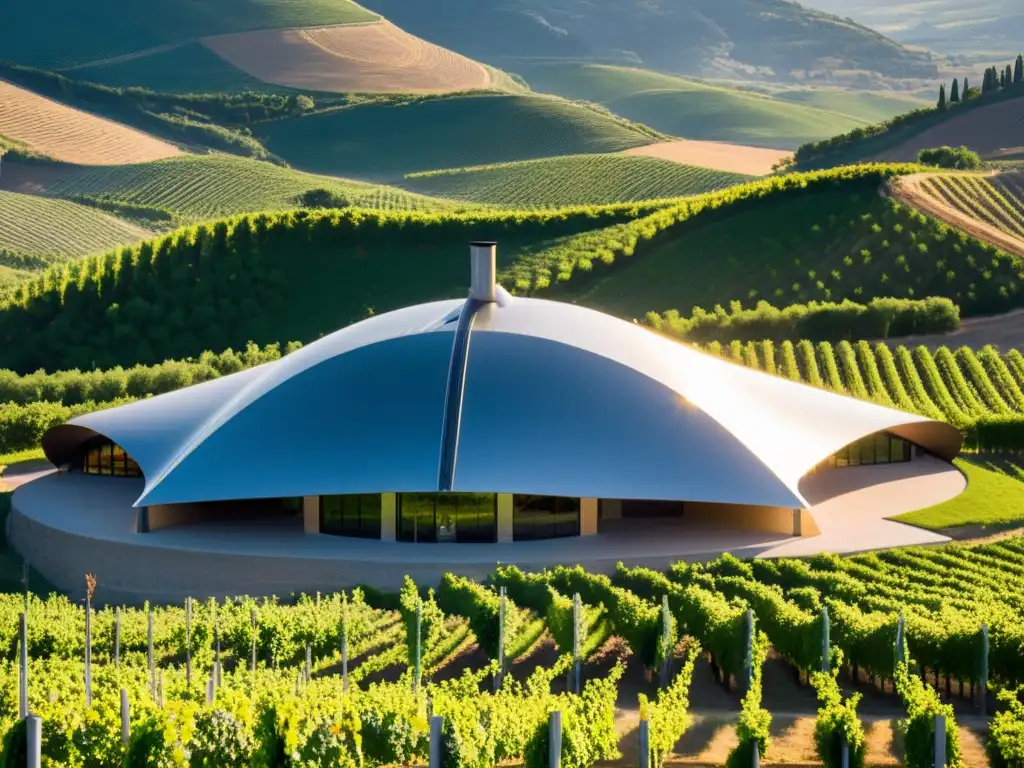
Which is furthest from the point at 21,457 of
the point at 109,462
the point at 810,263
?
the point at 810,263

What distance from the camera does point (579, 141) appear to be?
181m

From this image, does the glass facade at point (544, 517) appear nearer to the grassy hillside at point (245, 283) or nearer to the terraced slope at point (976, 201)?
the grassy hillside at point (245, 283)

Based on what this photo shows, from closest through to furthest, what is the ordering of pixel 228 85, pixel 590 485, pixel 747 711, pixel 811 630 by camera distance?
pixel 747 711
pixel 811 630
pixel 590 485
pixel 228 85

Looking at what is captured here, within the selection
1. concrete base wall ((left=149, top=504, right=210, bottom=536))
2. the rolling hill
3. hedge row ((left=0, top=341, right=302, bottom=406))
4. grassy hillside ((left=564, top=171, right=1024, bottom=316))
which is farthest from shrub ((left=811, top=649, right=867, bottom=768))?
the rolling hill

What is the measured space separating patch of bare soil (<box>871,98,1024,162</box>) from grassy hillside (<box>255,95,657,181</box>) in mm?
43274

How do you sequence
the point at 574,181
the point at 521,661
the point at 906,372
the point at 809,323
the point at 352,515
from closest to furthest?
the point at 521,661 → the point at 352,515 → the point at 906,372 → the point at 809,323 → the point at 574,181

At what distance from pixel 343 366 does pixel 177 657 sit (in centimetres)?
1089

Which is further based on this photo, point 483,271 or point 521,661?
point 483,271

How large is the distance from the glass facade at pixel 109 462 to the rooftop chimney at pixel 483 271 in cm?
1057

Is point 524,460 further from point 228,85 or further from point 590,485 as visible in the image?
point 228,85

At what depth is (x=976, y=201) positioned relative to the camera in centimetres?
8594

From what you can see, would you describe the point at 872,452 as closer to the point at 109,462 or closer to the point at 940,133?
the point at 109,462

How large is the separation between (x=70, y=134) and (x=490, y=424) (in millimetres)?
124006

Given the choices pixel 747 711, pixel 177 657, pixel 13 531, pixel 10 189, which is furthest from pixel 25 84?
pixel 747 711
